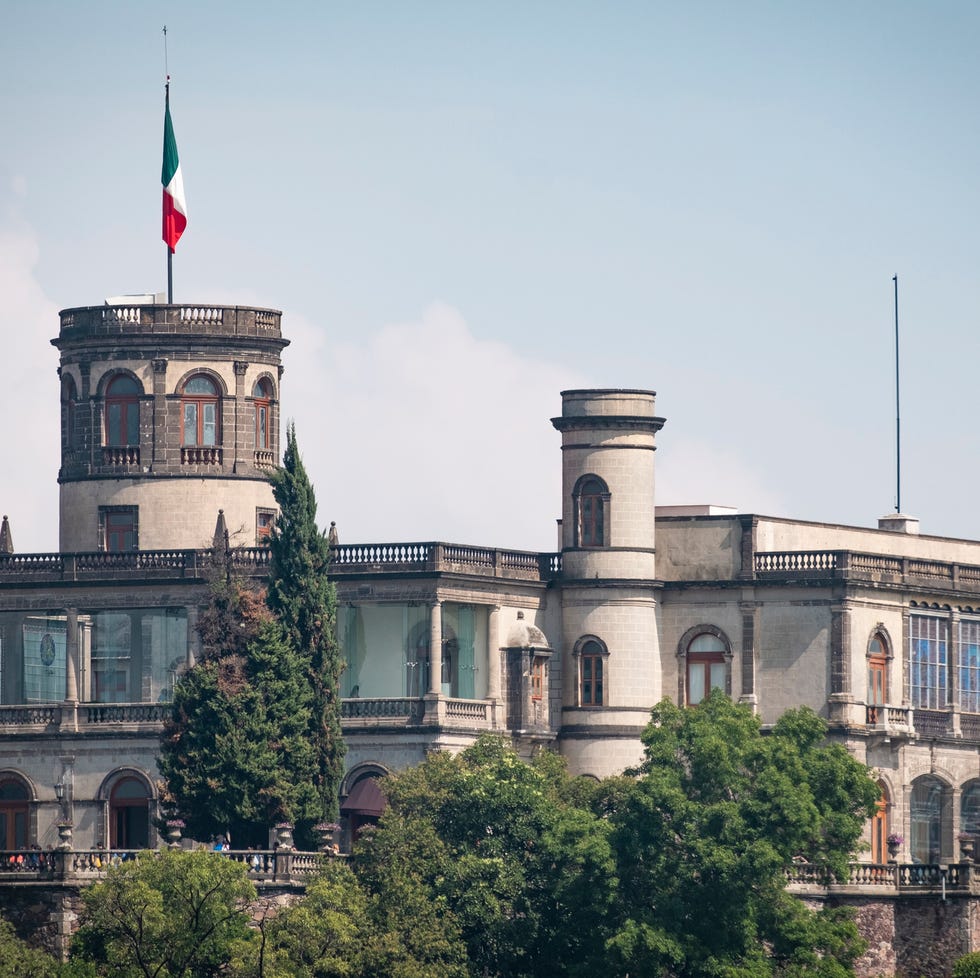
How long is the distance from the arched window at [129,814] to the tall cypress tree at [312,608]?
832 cm

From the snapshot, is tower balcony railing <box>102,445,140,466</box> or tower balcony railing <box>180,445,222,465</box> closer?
tower balcony railing <box>180,445,222,465</box>

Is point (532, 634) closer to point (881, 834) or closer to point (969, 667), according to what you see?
point (881, 834)

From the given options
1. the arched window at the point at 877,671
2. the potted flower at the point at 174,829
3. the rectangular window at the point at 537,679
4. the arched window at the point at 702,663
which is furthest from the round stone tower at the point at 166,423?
the arched window at the point at 877,671

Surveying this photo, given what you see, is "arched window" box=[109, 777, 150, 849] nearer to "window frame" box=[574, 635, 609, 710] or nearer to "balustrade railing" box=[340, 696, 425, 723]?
"balustrade railing" box=[340, 696, 425, 723]

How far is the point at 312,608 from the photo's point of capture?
102 m

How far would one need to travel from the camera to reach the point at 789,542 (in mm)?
110938

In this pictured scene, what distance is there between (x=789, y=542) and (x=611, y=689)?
667 centimetres

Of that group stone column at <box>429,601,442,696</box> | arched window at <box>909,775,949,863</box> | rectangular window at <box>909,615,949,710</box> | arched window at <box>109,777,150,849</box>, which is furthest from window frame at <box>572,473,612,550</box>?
arched window at <box>109,777,150,849</box>

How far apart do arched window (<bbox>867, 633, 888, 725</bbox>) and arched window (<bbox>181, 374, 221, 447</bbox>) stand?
63.6 ft

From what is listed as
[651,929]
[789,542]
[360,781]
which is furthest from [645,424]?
[651,929]

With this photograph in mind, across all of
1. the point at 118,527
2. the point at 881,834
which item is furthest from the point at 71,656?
the point at 881,834

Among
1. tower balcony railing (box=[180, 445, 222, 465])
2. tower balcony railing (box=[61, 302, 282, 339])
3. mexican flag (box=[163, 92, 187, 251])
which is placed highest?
mexican flag (box=[163, 92, 187, 251])

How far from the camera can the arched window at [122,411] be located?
11306 cm

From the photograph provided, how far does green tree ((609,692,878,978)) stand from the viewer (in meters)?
93.8
